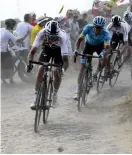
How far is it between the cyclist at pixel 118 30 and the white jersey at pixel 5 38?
3.02m

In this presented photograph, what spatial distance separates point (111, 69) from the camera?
35.4ft

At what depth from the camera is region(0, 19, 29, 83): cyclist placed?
465 inches

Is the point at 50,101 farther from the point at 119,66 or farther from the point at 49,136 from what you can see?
the point at 119,66

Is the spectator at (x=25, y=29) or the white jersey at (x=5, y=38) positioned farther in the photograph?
the spectator at (x=25, y=29)

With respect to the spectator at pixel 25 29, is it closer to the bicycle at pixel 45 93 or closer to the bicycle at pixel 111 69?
the bicycle at pixel 111 69

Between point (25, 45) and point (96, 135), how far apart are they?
6.92 meters

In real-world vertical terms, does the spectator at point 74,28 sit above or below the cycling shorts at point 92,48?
above

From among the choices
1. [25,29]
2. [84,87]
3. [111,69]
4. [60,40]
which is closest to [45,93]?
[60,40]

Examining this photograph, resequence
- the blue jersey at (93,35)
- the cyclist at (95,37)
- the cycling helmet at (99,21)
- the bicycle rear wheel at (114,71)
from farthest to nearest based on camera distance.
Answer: the bicycle rear wheel at (114,71) < the blue jersey at (93,35) < the cyclist at (95,37) < the cycling helmet at (99,21)

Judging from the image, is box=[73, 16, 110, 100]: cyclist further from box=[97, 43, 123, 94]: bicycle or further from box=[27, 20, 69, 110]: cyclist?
box=[27, 20, 69, 110]: cyclist

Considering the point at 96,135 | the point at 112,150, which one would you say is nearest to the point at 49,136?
the point at 96,135

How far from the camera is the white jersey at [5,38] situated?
11.8 metres

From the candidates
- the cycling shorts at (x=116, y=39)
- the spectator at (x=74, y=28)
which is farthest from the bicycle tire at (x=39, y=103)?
the spectator at (x=74, y=28)

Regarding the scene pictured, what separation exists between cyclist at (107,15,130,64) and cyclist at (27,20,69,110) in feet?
10.3
